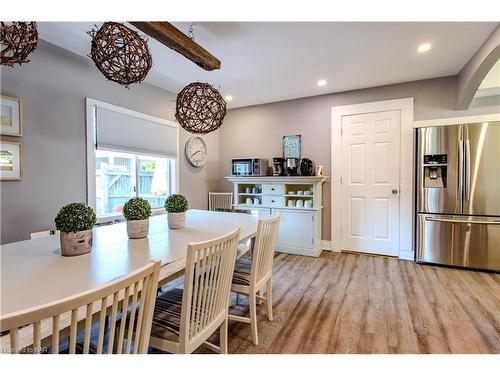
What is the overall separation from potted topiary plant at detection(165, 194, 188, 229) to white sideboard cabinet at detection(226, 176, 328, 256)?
6.01 feet

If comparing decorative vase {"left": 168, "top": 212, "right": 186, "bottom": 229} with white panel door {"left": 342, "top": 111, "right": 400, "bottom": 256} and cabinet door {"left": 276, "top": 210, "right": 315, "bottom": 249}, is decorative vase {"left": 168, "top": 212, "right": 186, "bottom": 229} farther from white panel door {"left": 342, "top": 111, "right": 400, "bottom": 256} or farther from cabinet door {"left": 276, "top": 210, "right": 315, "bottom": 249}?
white panel door {"left": 342, "top": 111, "right": 400, "bottom": 256}

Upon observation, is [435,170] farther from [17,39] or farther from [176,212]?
[17,39]

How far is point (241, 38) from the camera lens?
2428 millimetres

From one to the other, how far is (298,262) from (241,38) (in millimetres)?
2844

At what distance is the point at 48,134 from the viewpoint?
248cm

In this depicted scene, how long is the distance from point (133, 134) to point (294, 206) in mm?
2524

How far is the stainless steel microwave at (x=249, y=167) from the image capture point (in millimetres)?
4281

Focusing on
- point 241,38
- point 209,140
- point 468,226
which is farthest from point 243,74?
point 468,226

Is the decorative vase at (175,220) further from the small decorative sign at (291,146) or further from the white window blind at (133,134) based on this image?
the small decorative sign at (291,146)

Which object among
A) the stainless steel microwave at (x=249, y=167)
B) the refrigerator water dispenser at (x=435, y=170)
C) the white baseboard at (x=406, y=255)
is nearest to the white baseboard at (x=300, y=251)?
the white baseboard at (x=406, y=255)

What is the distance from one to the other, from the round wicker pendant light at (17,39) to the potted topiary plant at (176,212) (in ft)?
3.88

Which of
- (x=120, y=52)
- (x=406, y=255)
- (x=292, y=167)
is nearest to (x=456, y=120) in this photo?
(x=406, y=255)
